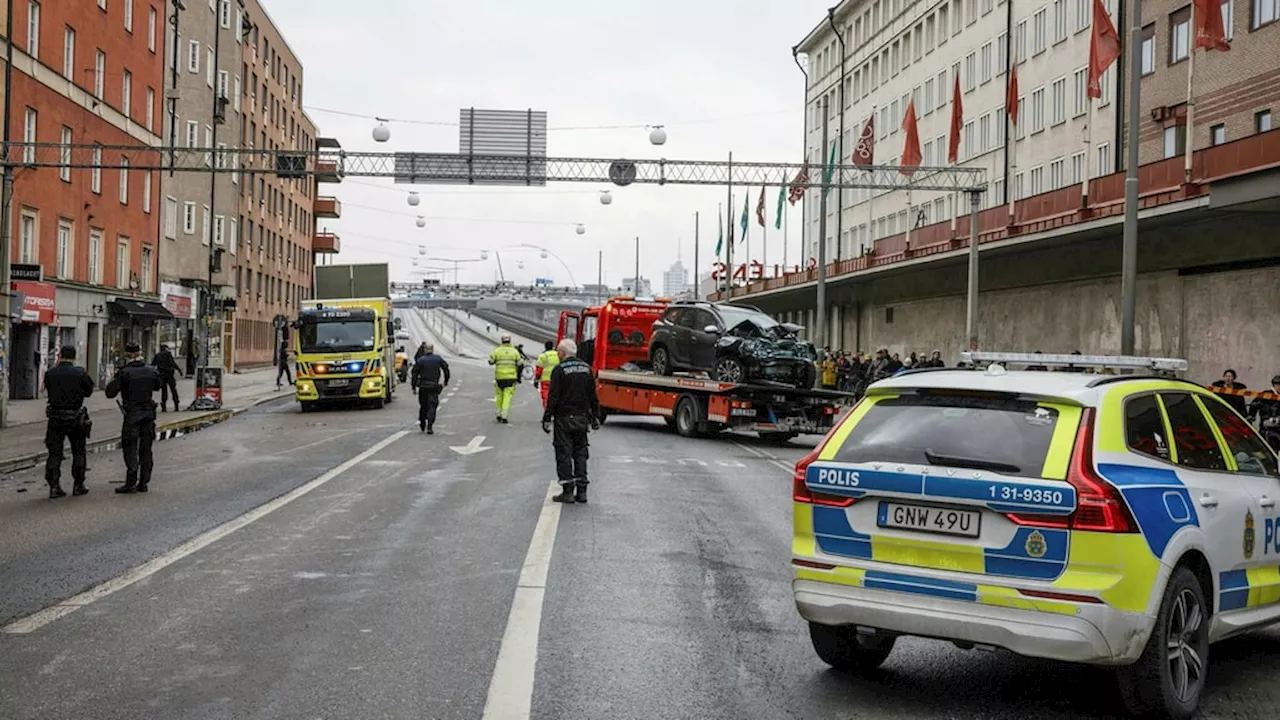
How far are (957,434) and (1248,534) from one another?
1676 mm

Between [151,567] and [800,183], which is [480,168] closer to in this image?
[800,183]

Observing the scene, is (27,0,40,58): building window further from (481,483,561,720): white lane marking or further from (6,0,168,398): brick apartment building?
(481,483,561,720): white lane marking

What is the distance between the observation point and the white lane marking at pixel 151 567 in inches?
285

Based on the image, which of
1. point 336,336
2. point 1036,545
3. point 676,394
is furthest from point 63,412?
point 336,336

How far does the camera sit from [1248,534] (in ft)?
20.7

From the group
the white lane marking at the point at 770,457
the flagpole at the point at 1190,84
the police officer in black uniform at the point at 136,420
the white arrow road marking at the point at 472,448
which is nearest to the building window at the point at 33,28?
the white arrow road marking at the point at 472,448

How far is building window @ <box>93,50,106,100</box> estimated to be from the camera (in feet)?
127

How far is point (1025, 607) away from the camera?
5.40 metres

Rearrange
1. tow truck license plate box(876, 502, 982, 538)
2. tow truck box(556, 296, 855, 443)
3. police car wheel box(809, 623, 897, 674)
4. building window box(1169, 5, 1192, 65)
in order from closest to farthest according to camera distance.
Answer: tow truck license plate box(876, 502, 982, 538) < police car wheel box(809, 623, 897, 674) < tow truck box(556, 296, 855, 443) < building window box(1169, 5, 1192, 65)

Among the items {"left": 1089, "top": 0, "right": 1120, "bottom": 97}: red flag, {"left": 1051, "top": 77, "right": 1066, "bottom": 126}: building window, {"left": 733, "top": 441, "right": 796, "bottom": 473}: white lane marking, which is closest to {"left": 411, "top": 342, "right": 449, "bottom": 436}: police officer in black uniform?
{"left": 733, "top": 441, "right": 796, "bottom": 473}: white lane marking

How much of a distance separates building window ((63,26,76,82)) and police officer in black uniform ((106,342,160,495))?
81.9 feet

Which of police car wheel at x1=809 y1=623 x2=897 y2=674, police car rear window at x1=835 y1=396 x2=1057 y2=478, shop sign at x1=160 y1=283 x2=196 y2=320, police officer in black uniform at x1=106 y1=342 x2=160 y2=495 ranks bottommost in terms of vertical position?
police car wheel at x1=809 y1=623 x2=897 y2=674

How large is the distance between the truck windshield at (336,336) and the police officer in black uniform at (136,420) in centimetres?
1737

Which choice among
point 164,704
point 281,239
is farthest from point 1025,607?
point 281,239
